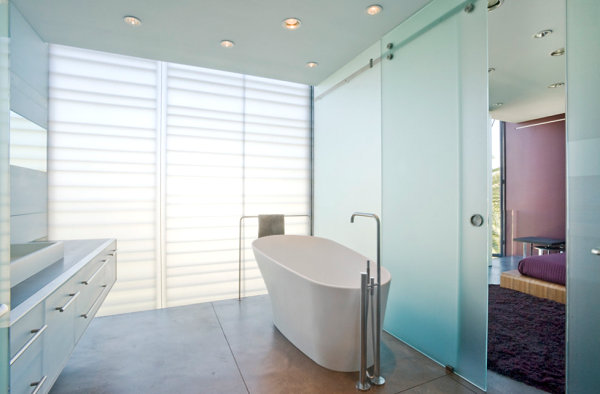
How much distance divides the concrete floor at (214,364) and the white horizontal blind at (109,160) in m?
0.75

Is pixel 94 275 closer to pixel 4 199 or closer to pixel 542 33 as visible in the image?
pixel 4 199

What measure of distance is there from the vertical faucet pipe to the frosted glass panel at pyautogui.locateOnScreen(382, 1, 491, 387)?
716 millimetres

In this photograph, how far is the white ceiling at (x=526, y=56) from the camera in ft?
8.32

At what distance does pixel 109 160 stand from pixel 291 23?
8.13 ft

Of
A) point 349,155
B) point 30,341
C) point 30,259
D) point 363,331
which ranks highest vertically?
point 349,155

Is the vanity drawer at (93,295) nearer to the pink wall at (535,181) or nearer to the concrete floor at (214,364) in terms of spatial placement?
the concrete floor at (214,364)

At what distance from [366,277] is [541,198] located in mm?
5769

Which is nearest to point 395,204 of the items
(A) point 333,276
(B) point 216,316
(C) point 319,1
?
(A) point 333,276

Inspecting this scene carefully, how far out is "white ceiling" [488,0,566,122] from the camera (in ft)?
8.32

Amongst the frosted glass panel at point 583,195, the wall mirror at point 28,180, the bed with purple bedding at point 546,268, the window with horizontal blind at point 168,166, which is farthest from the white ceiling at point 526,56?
the wall mirror at point 28,180

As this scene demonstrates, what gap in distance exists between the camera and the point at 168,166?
373cm

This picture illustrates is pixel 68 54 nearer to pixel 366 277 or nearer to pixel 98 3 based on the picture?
pixel 98 3

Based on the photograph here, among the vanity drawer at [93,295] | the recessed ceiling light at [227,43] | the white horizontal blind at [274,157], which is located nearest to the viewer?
the vanity drawer at [93,295]

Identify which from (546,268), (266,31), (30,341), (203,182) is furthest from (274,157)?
(546,268)
